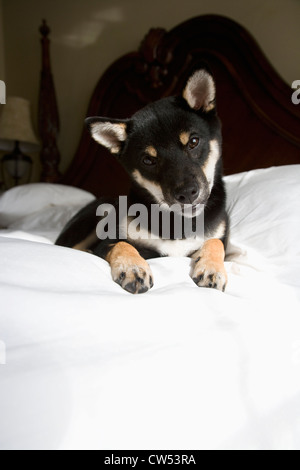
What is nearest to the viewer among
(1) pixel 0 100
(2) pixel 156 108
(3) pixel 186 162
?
(3) pixel 186 162

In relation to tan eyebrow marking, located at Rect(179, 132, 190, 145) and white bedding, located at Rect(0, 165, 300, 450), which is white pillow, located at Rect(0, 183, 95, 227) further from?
white bedding, located at Rect(0, 165, 300, 450)

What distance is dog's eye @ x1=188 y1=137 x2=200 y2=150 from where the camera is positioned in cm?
112

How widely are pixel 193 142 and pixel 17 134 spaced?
2.58 m

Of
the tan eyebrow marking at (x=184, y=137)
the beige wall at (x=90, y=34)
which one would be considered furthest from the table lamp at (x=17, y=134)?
the tan eyebrow marking at (x=184, y=137)

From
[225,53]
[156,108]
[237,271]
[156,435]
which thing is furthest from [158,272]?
[225,53]

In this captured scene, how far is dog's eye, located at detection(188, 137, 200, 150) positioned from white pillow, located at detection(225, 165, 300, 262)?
14.8 inches

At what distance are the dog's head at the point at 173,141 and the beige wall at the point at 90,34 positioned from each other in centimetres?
128

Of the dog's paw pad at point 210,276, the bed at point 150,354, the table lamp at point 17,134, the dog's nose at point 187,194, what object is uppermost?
the dog's nose at point 187,194

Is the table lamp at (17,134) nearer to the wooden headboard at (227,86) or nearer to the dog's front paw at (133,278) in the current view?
the wooden headboard at (227,86)

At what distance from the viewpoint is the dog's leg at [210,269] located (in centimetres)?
89

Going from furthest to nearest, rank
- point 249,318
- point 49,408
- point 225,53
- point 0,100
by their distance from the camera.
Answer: point 0,100 → point 225,53 → point 249,318 → point 49,408

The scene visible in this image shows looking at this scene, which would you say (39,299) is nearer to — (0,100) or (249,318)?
(249,318)

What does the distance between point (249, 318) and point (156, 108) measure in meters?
0.81
